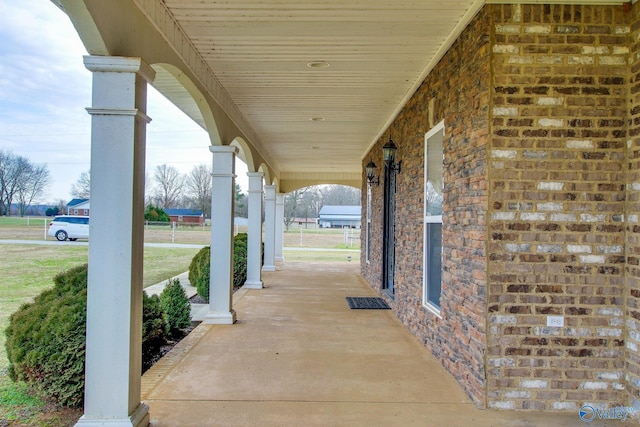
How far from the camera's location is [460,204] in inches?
140

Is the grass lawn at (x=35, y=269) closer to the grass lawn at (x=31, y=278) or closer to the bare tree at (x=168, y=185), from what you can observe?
the grass lawn at (x=31, y=278)

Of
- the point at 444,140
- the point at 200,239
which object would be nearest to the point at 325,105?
the point at 444,140

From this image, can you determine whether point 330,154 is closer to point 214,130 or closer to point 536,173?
point 214,130

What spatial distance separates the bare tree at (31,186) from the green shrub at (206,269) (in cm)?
535

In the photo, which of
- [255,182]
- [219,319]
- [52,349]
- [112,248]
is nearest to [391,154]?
[255,182]

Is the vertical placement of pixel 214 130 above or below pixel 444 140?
above

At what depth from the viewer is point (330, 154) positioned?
10.8 meters

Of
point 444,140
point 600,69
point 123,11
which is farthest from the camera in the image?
point 444,140

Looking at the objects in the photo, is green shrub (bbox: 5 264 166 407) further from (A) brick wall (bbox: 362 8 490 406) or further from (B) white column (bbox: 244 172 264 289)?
(B) white column (bbox: 244 172 264 289)

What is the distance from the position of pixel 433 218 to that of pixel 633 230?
1909 mm

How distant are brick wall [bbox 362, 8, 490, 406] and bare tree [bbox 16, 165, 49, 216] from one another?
10245 mm

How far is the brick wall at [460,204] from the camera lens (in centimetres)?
310

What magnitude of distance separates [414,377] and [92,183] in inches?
122

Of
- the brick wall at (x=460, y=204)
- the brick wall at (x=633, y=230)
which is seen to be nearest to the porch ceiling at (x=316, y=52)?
the brick wall at (x=460, y=204)
